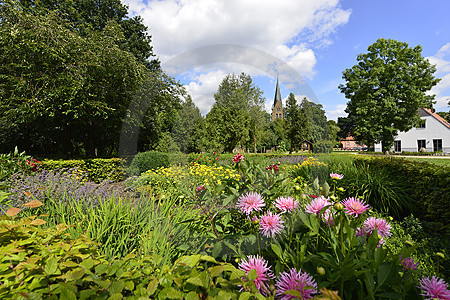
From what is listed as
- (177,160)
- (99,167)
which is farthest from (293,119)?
(177,160)

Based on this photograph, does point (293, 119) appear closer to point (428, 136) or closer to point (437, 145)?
point (428, 136)

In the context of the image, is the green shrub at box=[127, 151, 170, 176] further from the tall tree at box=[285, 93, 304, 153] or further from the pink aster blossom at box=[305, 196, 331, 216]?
the pink aster blossom at box=[305, 196, 331, 216]

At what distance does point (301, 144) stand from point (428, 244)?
275 centimetres

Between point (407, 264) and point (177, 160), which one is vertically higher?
point (177, 160)

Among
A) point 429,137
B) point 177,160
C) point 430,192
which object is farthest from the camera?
point 429,137

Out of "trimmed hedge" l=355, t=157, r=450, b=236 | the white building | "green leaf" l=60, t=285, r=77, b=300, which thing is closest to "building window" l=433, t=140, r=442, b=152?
the white building

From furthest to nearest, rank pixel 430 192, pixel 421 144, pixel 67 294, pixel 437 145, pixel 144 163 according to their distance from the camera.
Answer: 1. pixel 421 144
2. pixel 437 145
3. pixel 144 163
4. pixel 430 192
5. pixel 67 294

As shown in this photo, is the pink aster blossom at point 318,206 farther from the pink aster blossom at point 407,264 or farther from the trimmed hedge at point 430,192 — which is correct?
the trimmed hedge at point 430,192

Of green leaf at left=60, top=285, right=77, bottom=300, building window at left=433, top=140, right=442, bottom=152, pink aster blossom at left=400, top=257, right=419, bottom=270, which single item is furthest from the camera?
building window at left=433, top=140, right=442, bottom=152

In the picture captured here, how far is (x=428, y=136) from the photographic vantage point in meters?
27.4

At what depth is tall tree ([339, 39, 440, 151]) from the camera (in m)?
18.4

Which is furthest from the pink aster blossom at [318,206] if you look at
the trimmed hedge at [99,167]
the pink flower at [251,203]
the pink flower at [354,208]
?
the trimmed hedge at [99,167]

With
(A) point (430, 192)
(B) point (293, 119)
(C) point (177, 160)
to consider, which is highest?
(B) point (293, 119)

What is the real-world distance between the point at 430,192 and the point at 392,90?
67.9 feet
